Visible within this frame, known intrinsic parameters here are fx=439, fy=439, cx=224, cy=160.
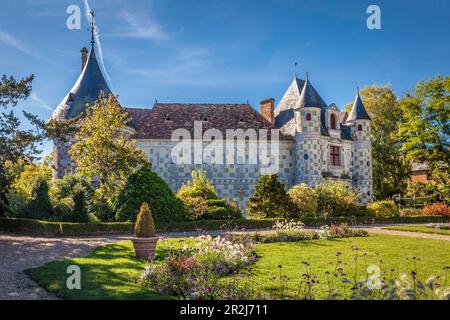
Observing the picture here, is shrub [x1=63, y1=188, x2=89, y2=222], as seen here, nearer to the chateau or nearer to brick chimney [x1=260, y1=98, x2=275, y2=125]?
the chateau

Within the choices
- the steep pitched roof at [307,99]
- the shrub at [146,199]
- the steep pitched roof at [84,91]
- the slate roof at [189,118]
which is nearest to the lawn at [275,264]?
the shrub at [146,199]

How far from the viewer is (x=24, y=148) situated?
53.5 ft

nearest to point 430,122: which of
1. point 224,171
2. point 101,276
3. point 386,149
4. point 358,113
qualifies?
point 358,113

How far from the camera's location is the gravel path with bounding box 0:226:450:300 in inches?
322

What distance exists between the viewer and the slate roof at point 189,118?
1268 inches

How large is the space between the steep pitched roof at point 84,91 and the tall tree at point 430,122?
860 inches

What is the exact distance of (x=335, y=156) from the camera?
3412 cm

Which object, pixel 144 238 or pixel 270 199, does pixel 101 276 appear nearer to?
pixel 144 238

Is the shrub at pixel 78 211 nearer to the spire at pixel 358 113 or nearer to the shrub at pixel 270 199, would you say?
the shrub at pixel 270 199

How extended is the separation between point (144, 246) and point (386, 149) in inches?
1333

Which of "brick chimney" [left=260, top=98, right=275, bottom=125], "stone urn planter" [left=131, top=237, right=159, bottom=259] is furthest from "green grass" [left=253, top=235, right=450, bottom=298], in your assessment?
"brick chimney" [left=260, top=98, right=275, bottom=125]

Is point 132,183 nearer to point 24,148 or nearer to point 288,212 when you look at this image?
point 24,148

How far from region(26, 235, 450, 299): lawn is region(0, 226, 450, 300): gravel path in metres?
0.30

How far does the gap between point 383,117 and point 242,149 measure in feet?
54.3
